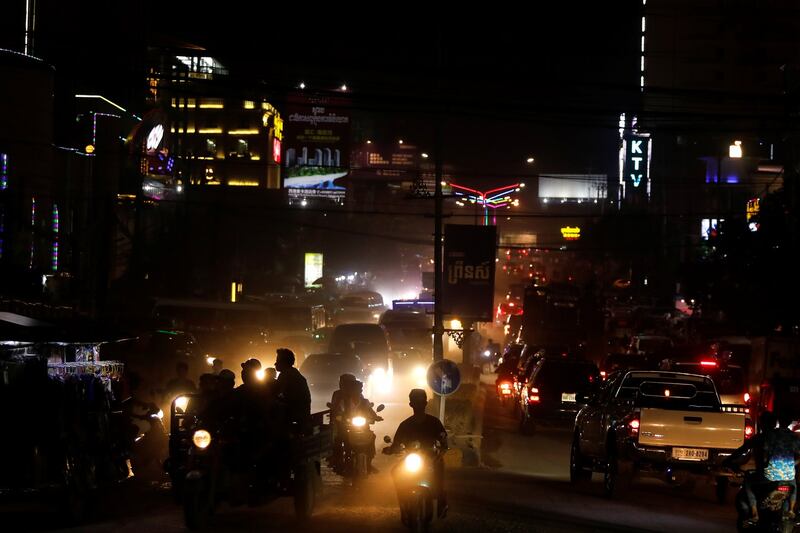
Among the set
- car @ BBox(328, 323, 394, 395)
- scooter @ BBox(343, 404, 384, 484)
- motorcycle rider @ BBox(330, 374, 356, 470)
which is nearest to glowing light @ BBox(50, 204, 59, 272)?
car @ BBox(328, 323, 394, 395)

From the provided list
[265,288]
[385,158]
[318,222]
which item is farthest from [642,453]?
[385,158]

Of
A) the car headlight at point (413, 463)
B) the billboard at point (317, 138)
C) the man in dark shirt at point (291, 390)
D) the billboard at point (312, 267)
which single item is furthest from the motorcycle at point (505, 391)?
the billboard at point (312, 267)

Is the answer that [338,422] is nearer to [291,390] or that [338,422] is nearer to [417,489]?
[291,390]

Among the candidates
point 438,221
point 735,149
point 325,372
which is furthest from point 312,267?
point 438,221

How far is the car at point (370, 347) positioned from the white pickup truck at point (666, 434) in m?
17.1

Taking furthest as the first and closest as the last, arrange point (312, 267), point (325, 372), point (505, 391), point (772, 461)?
point (312, 267)
point (505, 391)
point (325, 372)
point (772, 461)

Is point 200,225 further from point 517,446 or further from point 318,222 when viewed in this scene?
point 517,446

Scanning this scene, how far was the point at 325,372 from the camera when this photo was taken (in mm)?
29531

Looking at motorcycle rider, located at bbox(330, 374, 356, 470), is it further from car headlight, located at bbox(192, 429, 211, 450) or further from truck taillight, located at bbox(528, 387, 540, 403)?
truck taillight, located at bbox(528, 387, 540, 403)

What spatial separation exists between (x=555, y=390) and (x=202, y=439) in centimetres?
1604

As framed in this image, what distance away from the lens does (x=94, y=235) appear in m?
37.4

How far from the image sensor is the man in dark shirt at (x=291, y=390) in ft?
41.4

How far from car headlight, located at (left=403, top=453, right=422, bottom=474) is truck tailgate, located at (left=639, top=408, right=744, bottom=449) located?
526cm

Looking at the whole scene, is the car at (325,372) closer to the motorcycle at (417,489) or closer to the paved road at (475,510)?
the paved road at (475,510)
